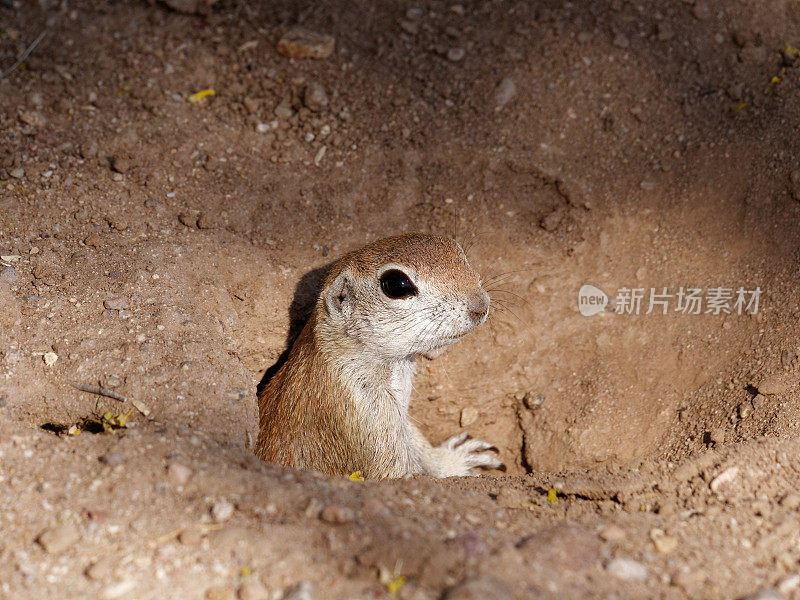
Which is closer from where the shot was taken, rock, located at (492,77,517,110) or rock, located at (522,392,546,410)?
rock, located at (522,392,546,410)

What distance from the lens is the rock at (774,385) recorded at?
13.1 feet

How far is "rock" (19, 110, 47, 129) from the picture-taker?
16.3 ft

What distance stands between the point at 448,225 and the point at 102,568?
3.52 meters

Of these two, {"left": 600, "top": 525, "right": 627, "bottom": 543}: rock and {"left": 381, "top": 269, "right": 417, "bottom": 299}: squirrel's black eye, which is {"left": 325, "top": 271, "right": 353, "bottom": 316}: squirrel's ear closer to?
{"left": 381, "top": 269, "right": 417, "bottom": 299}: squirrel's black eye

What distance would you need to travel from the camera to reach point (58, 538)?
104 inches

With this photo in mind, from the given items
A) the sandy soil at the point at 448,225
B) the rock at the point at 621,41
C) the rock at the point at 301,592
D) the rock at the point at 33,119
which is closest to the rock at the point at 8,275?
the sandy soil at the point at 448,225

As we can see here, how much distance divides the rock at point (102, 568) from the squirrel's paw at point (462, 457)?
115 inches

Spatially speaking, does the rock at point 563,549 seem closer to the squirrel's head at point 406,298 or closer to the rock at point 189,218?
the squirrel's head at point 406,298

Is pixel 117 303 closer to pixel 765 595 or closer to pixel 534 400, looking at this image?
pixel 534 400

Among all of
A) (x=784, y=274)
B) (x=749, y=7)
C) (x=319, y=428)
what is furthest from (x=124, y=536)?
(x=749, y=7)

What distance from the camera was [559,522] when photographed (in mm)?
3096

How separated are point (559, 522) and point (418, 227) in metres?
2.77

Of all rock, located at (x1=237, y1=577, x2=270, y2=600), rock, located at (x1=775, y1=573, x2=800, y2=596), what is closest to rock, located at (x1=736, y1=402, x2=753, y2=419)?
rock, located at (x1=775, y1=573, x2=800, y2=596)

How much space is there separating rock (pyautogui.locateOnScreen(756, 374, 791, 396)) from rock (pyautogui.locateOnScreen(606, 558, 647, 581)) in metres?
1.85
